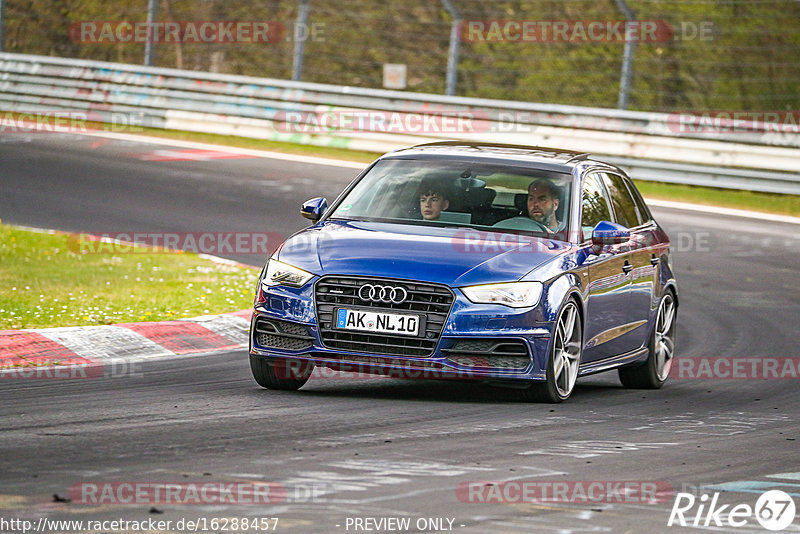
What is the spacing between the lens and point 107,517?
5277 millimetres

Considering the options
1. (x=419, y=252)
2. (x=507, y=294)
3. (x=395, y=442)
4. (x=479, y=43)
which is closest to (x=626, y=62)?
(x=479, y=43)

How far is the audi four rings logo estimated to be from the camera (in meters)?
8.42

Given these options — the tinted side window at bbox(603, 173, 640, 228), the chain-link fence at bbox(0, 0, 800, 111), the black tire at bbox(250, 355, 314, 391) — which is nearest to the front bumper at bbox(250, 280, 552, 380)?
the black tire at bbox(250, 355, 314, 391)

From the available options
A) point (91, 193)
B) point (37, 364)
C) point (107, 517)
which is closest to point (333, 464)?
point (107, 517)

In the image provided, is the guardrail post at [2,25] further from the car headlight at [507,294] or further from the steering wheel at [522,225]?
the car headlight at [507,294]

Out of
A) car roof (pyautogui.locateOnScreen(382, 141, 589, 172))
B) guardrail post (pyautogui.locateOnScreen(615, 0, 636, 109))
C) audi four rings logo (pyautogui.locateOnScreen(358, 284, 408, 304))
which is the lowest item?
audi four rings logo (pyautogui.locateOnScreen(358, 284, 408, 304))

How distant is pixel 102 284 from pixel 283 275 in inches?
179

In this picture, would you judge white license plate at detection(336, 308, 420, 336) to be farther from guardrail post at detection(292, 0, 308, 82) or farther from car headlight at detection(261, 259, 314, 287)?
guardrail post at detection(292, 0, 308, 82)

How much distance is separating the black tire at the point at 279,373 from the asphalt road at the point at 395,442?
0.38ft

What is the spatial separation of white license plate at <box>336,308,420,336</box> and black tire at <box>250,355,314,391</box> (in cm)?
57

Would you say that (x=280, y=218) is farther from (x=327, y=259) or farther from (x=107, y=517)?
(x=107, y=517)

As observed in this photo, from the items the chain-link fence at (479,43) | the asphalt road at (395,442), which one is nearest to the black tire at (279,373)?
the asphalt road at (395,442)

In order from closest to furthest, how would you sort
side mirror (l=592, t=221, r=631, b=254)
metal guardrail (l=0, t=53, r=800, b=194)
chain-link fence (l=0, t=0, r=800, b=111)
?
side mirror (l=592, t=221, r=631, b=254) < metal guardrail (l=0, t=53, r=800, b=194) < chain-link fence (l=0, t=0, r=800, b=111)

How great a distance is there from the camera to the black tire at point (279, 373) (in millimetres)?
8898
